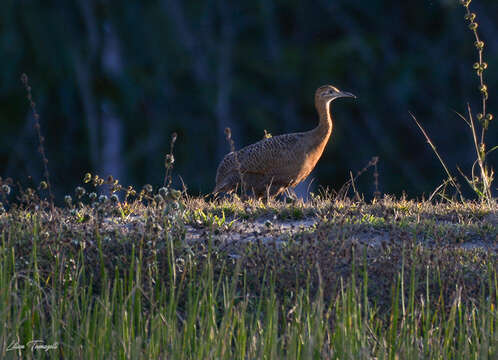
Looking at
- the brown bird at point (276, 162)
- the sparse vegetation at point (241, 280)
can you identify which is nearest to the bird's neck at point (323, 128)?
the brown bird at point (276, 162)

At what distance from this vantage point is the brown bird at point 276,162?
8.05 m

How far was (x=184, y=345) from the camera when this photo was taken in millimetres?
3777

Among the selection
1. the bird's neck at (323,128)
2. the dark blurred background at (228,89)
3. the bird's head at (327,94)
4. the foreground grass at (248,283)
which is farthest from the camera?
the dark blurred background at (228,89)

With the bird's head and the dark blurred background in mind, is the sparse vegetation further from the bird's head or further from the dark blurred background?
the dark blurred background

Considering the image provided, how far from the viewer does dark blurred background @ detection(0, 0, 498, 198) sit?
54.4ft

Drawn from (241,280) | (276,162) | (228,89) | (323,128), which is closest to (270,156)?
(276,162)

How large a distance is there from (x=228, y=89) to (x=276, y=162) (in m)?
9.03

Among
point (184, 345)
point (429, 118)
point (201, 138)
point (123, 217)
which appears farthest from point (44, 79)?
point (184, 345)

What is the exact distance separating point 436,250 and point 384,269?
1.03ft

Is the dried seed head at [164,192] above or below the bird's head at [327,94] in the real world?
below


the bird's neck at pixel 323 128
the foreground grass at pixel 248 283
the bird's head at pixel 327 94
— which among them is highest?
the bird's head at pixel 327 94

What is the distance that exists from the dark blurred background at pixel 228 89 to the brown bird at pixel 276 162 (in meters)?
7.91

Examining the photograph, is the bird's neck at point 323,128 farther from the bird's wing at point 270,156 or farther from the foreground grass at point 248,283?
the foreground grass at point 248,283

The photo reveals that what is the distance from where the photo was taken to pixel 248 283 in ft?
17.1
